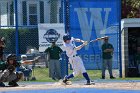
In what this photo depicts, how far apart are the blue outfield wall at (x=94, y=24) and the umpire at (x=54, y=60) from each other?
5.55 feet

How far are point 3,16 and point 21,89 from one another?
32.0 feet

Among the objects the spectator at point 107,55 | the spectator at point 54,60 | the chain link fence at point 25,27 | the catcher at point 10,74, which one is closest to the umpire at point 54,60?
the spectator at point 54,60

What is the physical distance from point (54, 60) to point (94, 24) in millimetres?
2711

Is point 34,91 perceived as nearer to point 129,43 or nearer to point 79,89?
point 79,89

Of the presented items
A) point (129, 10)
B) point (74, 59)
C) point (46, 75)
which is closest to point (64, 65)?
point (46, 75)

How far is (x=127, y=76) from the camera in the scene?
21688 mm

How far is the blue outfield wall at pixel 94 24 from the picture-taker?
2139cm

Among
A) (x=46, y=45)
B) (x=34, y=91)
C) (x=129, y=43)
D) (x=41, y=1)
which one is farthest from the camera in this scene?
(x=41, y=1)

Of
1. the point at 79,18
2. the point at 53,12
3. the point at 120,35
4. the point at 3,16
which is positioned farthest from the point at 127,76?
the point at 3,16

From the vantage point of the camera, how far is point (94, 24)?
21469 millimetres

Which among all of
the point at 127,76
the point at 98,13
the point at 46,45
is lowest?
the point at 127,76

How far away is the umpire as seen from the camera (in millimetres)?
19906

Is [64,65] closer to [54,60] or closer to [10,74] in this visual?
[54,60]

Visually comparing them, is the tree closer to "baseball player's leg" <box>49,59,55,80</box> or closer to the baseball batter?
"baseball player's leg" <box>49,59,55,80</box>
